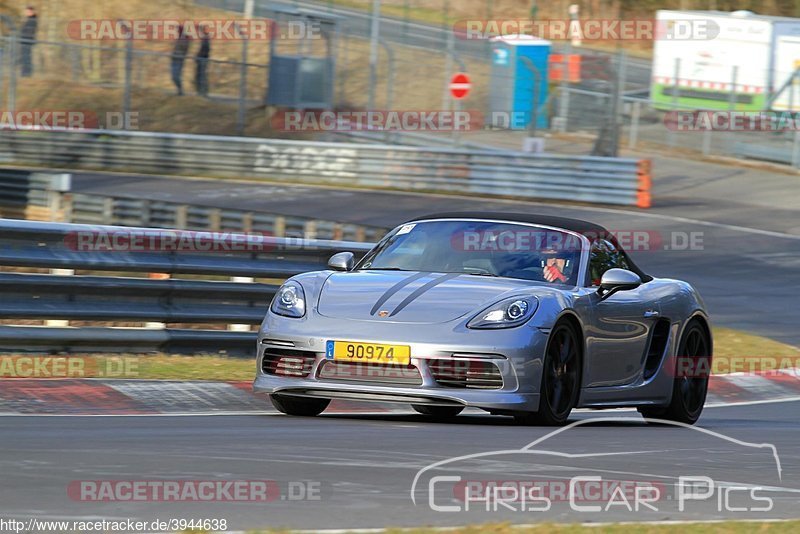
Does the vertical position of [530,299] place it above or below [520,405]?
above

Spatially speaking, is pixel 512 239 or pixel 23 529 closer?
pixel 23 529

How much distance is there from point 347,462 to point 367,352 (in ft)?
5.14

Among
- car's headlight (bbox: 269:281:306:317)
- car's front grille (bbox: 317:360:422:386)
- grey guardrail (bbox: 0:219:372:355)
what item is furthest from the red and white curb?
car's front grille (bbox: 317:360:422:386)

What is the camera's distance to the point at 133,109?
32.9 metres

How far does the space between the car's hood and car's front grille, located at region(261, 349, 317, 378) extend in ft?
0.82

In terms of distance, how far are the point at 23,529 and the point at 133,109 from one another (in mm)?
29294

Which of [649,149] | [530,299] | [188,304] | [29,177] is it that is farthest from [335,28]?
[530,299]

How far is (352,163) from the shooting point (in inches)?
1115

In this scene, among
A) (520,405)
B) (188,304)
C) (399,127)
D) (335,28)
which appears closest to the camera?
(520,405)

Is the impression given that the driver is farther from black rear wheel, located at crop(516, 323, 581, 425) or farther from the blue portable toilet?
the blue portable toilet

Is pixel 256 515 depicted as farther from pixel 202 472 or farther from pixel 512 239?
pixel 512 239

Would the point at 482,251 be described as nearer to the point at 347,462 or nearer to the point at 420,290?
the point at 420,290

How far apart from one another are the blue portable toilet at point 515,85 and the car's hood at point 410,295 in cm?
2321

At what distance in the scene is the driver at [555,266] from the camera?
329 inches
